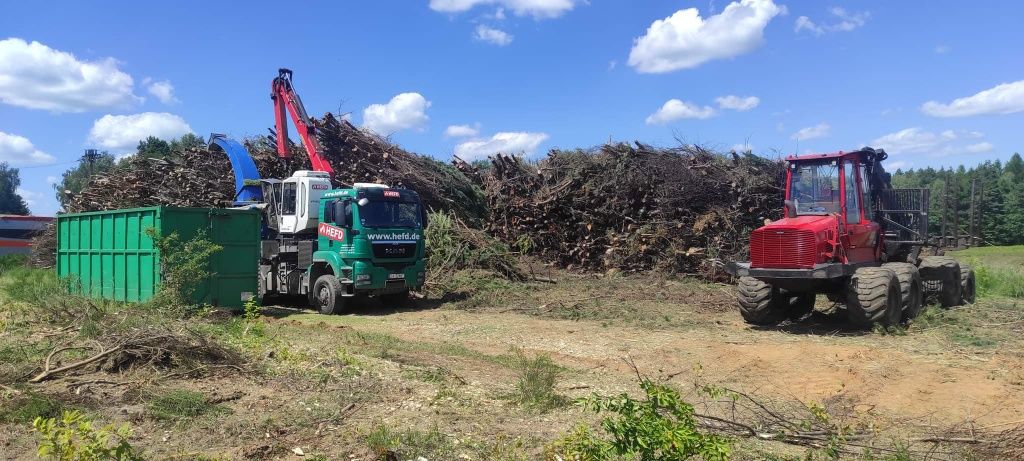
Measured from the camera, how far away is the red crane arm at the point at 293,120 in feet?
60.1

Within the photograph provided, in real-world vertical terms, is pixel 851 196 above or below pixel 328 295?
above

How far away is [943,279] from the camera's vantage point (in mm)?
13578

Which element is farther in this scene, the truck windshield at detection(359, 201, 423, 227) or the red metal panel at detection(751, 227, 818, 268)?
the truck windshield at detection(359, 201, 423, 227)

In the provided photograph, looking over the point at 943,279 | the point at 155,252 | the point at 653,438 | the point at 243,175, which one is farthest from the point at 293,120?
the point at 653,438

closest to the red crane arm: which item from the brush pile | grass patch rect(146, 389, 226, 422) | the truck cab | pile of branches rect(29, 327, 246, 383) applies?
the brush pile

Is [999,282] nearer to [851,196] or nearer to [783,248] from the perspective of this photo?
[851,196]

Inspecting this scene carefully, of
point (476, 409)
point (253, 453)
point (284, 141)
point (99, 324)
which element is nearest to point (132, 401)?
point (253, 453)

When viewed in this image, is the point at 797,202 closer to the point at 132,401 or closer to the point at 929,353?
the point at 929,353

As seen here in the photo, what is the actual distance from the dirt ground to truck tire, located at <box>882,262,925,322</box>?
0.87ft

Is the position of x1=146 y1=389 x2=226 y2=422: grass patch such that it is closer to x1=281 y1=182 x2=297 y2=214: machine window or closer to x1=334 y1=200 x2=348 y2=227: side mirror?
x1=334 y1=200 x2=348 y2=227: side mirror

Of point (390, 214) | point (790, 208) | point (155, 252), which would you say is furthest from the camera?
point (390, 214)

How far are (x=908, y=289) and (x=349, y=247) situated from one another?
975 centimetres

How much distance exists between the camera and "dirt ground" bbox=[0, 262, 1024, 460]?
5453 millimetres

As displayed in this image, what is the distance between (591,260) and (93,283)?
470 inches
